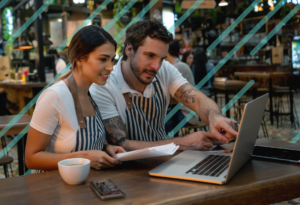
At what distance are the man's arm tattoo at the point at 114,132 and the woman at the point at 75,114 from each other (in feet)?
0.23

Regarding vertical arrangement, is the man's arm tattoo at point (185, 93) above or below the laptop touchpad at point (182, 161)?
above

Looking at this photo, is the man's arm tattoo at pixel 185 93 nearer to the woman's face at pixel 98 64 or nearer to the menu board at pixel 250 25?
the woman's face at pixel 98 64

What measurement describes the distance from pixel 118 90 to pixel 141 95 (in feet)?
0.47

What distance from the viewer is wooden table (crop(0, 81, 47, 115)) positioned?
520 centimetres

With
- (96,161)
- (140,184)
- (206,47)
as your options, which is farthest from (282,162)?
(206,47)

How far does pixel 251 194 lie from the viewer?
0.94 metres

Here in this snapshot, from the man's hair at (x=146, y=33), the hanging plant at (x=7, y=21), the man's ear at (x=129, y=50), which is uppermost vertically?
the hanging plant at (x=7, y=21)

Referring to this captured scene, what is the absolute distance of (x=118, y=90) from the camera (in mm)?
1817

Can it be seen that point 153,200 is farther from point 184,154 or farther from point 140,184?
point 184,154

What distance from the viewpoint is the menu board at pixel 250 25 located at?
446 inches

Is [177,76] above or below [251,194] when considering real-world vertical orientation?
above

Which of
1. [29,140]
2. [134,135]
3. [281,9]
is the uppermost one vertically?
[281,9]

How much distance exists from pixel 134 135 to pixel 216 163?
29.8 inches
